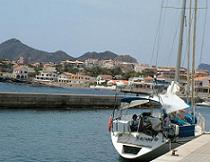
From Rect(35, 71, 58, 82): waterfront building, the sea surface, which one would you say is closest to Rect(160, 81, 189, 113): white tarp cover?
the sea surface

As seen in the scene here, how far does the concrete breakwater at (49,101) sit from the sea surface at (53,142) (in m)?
7.53

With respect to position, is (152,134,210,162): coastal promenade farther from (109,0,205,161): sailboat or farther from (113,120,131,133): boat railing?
(113,120,131,133): boat railing

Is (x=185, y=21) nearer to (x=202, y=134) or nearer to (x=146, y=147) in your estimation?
(x=202, y=134)

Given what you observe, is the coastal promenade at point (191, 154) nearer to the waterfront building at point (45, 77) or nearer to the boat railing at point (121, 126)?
the boat railing at point (121, 126)

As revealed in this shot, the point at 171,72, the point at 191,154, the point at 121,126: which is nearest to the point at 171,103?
the point at 121,126

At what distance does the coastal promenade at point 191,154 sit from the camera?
558 inches

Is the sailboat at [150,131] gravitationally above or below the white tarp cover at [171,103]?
below

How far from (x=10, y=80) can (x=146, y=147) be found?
166608mm

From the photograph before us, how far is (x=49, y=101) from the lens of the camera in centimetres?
4606

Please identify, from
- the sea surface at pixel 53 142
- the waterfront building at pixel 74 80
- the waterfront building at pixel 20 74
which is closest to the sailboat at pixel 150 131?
the sea surface at pixel 53 142

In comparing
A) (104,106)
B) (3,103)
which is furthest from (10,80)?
(3,103)

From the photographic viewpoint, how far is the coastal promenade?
14181 mm

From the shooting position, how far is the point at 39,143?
21844 millimetres

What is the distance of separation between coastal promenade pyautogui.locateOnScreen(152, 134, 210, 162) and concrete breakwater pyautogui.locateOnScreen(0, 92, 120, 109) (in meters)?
18.5
